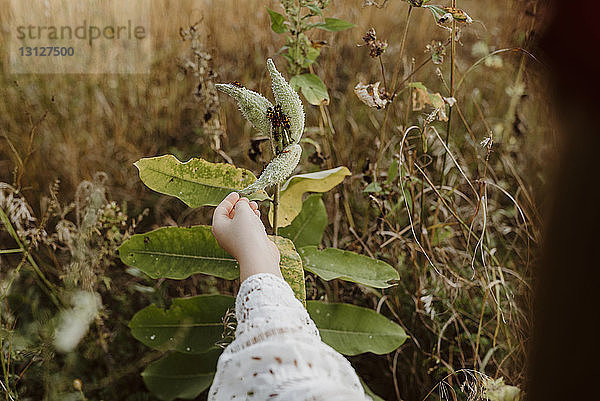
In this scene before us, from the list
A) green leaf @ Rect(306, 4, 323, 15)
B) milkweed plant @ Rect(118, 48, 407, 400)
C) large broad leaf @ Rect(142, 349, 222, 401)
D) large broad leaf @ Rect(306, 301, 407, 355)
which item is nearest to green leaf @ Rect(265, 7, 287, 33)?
green leaf @ Rect(306, 4, 323, 15)

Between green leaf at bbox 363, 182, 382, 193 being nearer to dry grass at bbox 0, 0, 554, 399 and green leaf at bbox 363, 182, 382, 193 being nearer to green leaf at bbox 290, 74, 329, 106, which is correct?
dry grass at bbox 0, 0, 554, 399

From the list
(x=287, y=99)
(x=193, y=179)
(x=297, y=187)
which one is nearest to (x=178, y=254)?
(x=193, y=179)

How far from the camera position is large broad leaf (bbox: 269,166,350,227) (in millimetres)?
987

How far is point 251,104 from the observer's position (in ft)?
2.84

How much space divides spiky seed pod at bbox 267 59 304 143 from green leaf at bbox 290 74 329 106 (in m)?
0.18

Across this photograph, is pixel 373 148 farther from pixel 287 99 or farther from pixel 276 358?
pixel 276 358

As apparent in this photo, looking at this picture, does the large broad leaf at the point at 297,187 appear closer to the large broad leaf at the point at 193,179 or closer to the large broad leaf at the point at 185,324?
the large broad leaf at the point at 193,179

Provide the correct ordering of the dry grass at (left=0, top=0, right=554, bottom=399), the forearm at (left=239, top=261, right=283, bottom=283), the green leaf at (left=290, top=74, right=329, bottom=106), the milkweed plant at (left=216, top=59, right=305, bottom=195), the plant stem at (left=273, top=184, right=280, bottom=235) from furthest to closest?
the dry grass at (left=0, top=0, right=554, bottom=399)
the green leaf at (left=290, top=74, right=329, bottom=106)
the plant stem at (left=273, top=184, right=280, bottom=235)
the milkweed plant at (left=216, top=59, right=305, bottom=195)
the forearm at (left=239, top=261, right=283, bottom=283)

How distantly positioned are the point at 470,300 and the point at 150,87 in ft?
3.67

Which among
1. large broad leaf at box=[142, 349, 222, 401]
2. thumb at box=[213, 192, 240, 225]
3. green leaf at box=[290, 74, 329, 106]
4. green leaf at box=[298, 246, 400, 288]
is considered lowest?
large broad leaf at box=[142, 349, 222, 401]

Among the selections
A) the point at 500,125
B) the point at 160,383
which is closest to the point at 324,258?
the point at 160,383

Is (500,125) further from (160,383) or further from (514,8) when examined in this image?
(160,383)

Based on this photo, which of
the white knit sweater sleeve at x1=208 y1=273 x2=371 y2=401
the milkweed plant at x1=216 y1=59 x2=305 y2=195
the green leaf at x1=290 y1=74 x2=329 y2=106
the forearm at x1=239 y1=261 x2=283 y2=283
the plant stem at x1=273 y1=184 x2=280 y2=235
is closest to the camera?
the white knit sweater sleeve at x1=208 y1=273 x2=371 y2=401

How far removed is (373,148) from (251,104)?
29.3 inches
